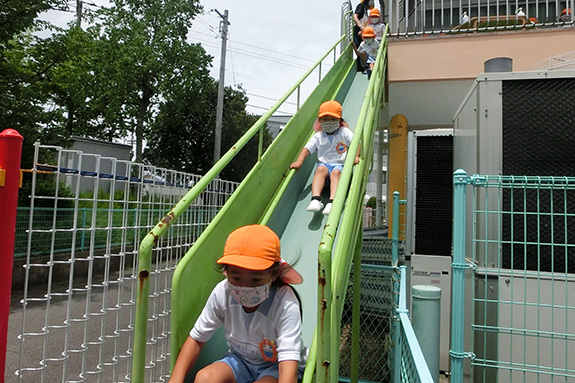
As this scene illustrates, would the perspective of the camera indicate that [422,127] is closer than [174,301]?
No

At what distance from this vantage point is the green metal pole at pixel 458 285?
279 cm

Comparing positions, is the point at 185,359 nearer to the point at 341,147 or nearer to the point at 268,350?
the point at 268,350

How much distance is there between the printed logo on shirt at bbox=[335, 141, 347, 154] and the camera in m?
4.52

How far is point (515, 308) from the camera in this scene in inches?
117

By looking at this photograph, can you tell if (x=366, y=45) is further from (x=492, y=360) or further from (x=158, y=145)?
(x=158, y=145)

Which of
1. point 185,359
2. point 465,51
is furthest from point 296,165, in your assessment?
point 465,51

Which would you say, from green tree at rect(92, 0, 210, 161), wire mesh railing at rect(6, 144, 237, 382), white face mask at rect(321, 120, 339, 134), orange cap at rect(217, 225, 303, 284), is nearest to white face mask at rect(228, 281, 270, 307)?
orange cap at rect(217, 225, 303, 284)

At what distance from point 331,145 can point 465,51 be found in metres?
4.74

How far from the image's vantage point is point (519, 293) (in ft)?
9.81

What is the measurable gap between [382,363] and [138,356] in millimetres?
3985

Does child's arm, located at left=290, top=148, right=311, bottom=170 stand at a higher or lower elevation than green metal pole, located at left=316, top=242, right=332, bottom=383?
higher

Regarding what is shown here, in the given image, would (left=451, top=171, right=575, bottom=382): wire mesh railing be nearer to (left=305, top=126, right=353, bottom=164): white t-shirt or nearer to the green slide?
the green slide

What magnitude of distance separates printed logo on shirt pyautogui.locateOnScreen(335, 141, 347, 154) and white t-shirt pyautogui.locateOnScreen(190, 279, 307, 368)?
2.56m

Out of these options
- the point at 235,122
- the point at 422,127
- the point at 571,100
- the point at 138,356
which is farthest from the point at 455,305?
the point at 235,122
